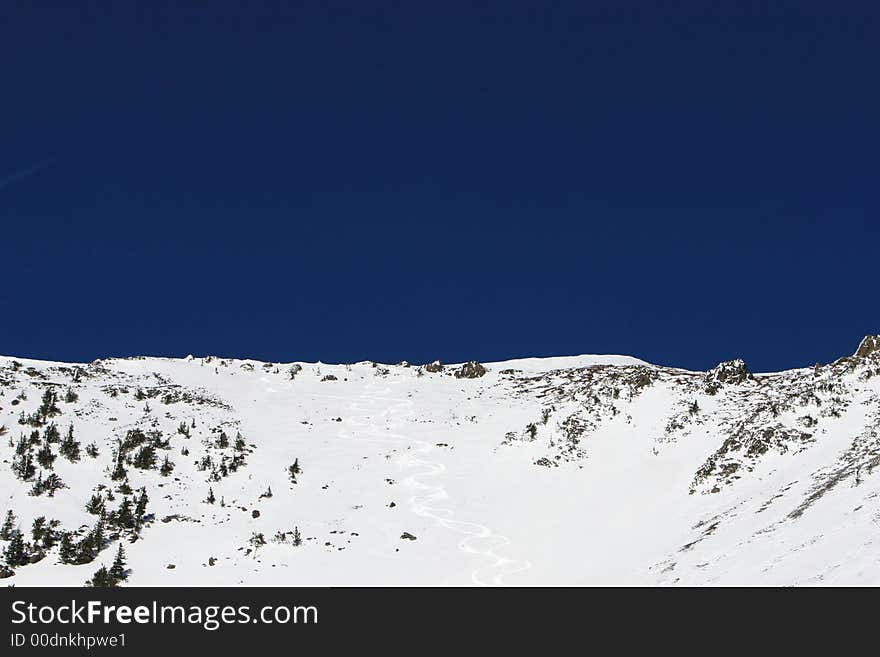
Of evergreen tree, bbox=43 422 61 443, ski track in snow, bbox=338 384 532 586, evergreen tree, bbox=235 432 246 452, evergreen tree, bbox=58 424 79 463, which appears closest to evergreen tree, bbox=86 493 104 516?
evergreen tree, bbox=58 424 79 463

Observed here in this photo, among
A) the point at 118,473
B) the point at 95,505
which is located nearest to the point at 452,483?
the point at 118,473

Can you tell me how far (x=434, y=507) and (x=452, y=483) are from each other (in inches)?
134

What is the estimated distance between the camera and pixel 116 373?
2205 inches

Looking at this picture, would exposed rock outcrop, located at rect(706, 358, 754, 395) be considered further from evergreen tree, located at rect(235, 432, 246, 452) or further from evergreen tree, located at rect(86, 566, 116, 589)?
evergreen tree, located at rect(86, 566, 116, 589)

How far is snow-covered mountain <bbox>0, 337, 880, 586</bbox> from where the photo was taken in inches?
934

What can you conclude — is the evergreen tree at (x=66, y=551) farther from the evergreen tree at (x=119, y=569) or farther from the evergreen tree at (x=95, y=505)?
the evergreen tree at (x=95, y=505)

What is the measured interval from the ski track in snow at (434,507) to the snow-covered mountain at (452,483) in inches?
5.9

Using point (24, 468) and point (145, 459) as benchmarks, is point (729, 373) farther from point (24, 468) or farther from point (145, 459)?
point (24, 468)

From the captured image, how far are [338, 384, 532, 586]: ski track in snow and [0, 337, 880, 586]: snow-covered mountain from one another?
151mm

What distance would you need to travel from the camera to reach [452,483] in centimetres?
3691

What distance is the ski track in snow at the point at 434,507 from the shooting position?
25734mm

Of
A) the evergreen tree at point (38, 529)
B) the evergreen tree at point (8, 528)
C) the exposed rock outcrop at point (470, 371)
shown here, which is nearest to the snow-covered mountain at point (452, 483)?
the evergreen tree at point (8, 528)
